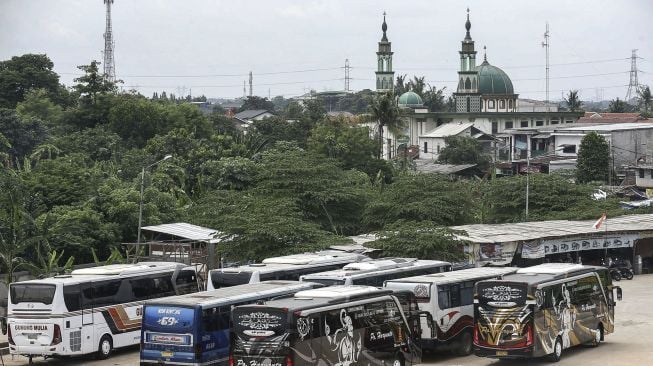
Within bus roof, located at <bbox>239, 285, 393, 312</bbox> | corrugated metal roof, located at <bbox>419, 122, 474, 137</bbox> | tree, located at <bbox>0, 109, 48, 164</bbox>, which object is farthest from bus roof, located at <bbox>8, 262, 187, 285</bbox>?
corrugated metal roof, located at <bbox>419, 122, 474, 137</bbox>

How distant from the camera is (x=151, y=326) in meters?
19.7

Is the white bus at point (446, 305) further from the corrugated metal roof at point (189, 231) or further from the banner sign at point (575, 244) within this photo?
→ the banner sign at point (575, 244)

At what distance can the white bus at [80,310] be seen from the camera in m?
23.0

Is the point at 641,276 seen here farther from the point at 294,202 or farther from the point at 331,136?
the point at 331,136

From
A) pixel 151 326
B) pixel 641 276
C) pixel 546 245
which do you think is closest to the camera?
pixel 151 326

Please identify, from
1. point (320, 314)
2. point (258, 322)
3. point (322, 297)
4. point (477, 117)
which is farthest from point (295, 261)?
point (477, 117)

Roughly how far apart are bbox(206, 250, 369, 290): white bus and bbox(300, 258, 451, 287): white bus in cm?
127

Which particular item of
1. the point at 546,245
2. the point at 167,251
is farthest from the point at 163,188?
the point at 546,245

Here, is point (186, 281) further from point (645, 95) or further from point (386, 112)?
point (645, 95)

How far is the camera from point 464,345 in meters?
24.3

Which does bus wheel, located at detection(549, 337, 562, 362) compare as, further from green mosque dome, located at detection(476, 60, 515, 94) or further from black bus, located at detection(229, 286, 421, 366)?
green mosque dome, located at detection(476, 60, 515, 94)

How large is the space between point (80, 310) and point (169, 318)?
4782mm

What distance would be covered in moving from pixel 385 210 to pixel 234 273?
708 inches

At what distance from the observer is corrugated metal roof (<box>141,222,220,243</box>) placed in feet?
112
